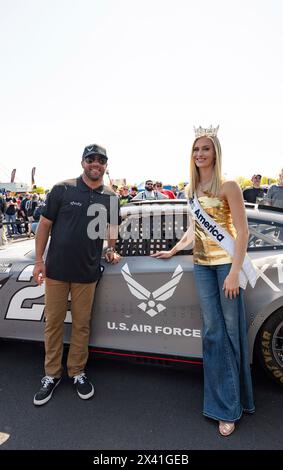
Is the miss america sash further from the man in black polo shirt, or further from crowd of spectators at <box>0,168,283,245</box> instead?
the man in black polo shirt

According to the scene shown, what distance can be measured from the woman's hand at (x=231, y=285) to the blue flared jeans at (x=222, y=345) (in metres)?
0.05

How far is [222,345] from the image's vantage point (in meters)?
2.22

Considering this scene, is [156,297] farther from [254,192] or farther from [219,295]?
[254,192]

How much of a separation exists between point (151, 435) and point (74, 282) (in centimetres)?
109

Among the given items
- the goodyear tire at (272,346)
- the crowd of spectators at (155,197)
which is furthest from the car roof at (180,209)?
the goodyear tire at (272,346)

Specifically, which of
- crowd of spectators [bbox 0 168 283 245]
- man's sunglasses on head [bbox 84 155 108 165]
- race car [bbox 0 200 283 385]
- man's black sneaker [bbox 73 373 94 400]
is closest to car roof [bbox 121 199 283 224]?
race car [bbox 0 200 283 385]

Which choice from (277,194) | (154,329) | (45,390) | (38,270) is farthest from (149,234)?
(277,194)

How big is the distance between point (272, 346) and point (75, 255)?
1.49 meters

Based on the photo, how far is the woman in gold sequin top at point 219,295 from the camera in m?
2.12

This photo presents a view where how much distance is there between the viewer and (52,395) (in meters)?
2.63

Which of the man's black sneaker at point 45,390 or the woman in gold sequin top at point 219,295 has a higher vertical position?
the woman in gold sequin top at point 219,295

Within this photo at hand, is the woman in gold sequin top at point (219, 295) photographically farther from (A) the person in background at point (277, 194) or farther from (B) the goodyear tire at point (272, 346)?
(A) the person in background at point (277, 194)
